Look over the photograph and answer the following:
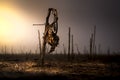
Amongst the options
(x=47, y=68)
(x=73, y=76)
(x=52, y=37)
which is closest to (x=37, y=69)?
(x=47, y=68)

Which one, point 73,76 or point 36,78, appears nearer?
point 36,78

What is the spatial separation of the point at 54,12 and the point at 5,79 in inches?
366

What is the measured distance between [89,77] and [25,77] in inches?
176

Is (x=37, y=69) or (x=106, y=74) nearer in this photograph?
(x=106, y=74)

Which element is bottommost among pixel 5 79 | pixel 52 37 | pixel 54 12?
pixel 5 79

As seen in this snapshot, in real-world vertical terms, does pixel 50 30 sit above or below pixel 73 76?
above

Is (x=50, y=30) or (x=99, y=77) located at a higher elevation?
(x=50, y=30)

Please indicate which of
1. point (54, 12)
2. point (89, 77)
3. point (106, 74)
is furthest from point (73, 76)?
point (54, 12)

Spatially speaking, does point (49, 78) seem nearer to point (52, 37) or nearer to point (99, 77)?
point (99, 77)

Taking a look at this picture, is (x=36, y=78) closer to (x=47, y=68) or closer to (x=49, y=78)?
(x=49, y=78)

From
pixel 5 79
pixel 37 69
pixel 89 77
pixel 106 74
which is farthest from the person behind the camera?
pixel 37 69

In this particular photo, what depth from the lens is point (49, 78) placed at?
22.2m

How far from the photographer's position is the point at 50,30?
2886 cm

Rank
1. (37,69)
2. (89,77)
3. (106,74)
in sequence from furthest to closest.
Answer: (37,69), (106,74), (89,77)
